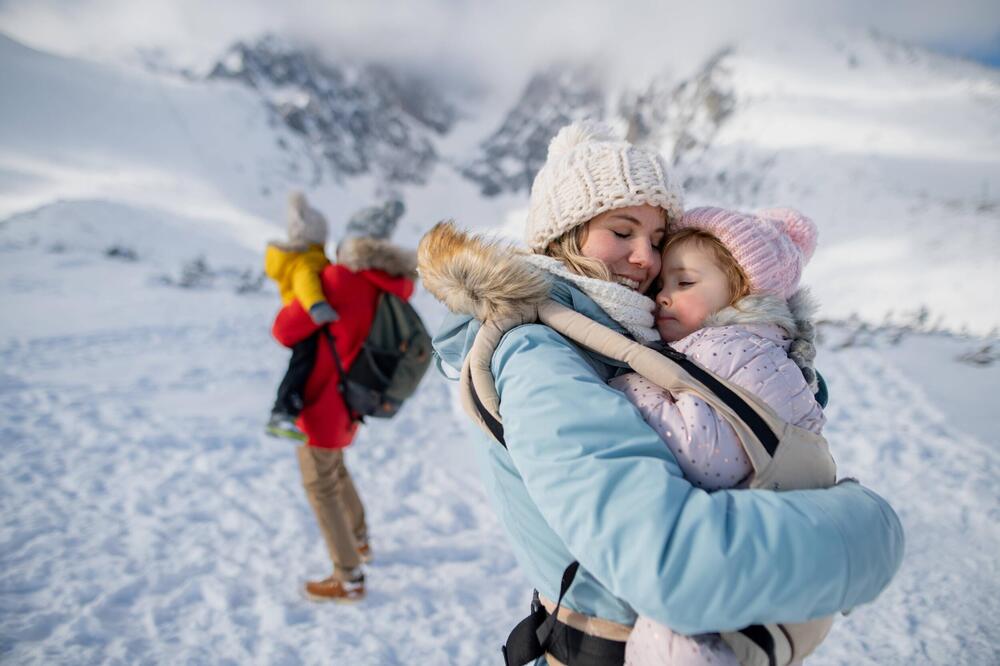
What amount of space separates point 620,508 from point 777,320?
2.38 ft

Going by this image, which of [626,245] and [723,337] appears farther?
[626,245]

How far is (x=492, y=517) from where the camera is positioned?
381 cm

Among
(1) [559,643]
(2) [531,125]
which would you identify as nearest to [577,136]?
(1) [559,643]

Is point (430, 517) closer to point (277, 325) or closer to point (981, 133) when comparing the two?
point (277, 325)

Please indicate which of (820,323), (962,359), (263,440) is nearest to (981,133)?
(820,323)

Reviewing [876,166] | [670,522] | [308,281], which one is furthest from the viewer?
[876,166]

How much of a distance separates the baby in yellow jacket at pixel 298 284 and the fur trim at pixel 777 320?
2.17 m

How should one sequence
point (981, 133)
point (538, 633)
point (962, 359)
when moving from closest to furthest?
point (538, 633) < point (962, 359) < point (981, 133)

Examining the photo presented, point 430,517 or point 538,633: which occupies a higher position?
point 538,633

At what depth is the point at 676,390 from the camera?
979mm

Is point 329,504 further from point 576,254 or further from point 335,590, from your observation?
point 576,254

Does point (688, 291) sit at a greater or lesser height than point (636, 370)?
greater

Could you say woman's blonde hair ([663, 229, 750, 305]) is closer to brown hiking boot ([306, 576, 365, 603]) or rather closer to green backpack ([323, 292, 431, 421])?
green backpack ([323, 292, 431, 421])

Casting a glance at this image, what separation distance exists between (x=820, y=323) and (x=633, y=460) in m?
9.11
